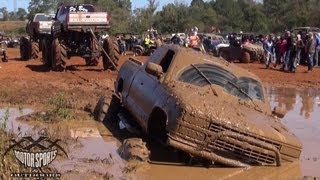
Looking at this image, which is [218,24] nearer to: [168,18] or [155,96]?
[168,18]

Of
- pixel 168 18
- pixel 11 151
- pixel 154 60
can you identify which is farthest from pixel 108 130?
pixel 168 18

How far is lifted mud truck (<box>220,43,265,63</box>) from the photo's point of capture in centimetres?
2912

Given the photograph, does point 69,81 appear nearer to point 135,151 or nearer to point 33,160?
point 135,151

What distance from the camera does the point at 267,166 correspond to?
8555 millimetres

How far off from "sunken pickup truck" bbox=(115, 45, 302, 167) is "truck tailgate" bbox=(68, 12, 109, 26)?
10.4 m

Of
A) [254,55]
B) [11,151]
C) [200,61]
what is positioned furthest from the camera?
[254,55]

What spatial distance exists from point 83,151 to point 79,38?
13.1 metres

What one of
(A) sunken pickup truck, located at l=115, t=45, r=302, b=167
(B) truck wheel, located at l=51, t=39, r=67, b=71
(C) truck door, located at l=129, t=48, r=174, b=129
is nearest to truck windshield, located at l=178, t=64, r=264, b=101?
(A) sunken pickup truck, located at l=115, t=45, r=302, b=167

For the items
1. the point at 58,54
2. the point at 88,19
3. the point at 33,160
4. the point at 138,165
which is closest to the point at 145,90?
the point at 138,165

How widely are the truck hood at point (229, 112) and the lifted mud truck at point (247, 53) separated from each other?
19.8 m

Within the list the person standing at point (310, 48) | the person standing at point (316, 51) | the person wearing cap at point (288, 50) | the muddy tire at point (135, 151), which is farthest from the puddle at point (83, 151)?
the person standing at point (316, 51)

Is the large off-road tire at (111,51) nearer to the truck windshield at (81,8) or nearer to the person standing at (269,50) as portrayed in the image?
the truck windshield at (81,8)

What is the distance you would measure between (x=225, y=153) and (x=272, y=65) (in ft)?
64.6

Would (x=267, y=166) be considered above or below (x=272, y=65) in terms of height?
above
